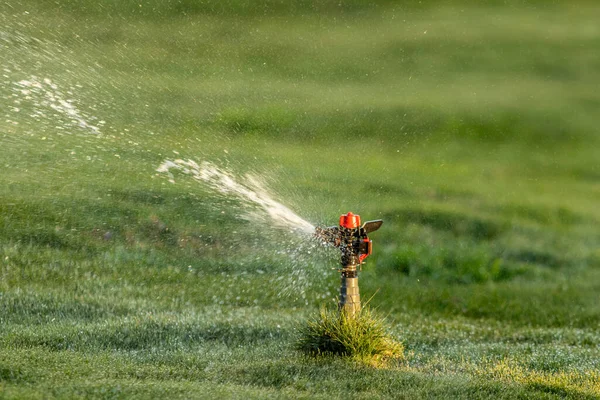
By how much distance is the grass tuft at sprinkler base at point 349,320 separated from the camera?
6527 mm

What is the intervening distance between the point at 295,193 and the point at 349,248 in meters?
3.30

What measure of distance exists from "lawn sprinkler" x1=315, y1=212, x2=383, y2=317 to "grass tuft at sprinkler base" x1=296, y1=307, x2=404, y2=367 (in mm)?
93

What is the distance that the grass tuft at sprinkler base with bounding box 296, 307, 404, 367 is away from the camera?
6.52m

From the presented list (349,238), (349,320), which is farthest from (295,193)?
(349,320)

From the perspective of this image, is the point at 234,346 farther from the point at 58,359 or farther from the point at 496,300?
the point at 496,300

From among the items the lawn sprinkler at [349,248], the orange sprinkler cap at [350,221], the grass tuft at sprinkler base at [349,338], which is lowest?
the grass tuft at sprinkler base at [349,338]

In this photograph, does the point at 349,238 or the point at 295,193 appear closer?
the point at 349,238

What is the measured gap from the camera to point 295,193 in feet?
32.1

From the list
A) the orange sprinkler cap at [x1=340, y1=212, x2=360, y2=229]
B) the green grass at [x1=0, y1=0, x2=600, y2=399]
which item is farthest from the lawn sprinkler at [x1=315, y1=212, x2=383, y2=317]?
the green grass at [x1=0, y1=0, x2=600, y2=399]

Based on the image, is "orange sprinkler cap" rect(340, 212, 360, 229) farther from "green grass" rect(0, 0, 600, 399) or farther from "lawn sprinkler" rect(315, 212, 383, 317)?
"green grass" rect(0, 0, 600, 399)

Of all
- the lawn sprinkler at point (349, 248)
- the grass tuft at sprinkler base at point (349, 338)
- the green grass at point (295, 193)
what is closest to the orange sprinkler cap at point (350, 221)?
the lawn sprinkler at point (349, 248)

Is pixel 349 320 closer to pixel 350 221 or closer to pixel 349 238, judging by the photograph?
pixel 349 238

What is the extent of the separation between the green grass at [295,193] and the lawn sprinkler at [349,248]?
0.46 metres

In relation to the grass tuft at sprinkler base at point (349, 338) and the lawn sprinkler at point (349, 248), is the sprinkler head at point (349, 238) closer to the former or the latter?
the lawn sprinkler at point (349, 248)
